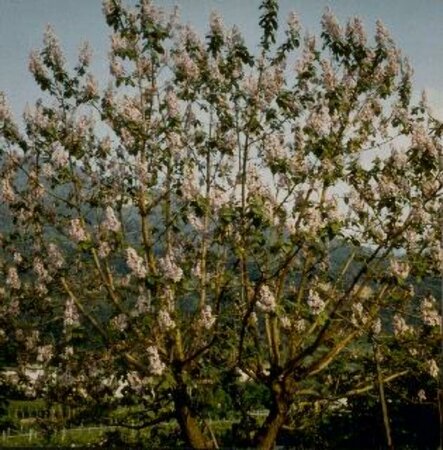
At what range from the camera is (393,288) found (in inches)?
434

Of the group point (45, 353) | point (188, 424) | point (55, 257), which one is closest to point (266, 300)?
point (188, 424)

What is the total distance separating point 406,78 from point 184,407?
7.68m

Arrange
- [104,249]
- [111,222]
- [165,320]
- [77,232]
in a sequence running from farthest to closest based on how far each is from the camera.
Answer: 1. [104,249]
2. [77,232]
3. [111,222]
4. [165,320]

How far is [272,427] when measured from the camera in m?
10.3

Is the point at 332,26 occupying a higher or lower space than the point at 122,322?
higher

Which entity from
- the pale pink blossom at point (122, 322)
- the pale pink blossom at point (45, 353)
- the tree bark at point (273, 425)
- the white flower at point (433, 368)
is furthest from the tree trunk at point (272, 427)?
the pale pink blossom at point (45, 353)

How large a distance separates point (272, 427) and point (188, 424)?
157cm

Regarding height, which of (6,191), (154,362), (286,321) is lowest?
(154,362)

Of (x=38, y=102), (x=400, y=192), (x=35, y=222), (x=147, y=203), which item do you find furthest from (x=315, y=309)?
(x=38, y=102)

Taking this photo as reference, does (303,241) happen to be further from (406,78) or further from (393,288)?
(406,78)

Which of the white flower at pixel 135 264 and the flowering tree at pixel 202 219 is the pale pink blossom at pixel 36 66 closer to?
the flowering tree at pixel 202 219

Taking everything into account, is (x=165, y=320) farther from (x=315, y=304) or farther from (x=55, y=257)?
(x=55, y=257)

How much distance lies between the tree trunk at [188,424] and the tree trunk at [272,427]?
0.94 meters

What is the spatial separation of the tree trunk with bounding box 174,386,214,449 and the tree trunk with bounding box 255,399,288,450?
0.94m
